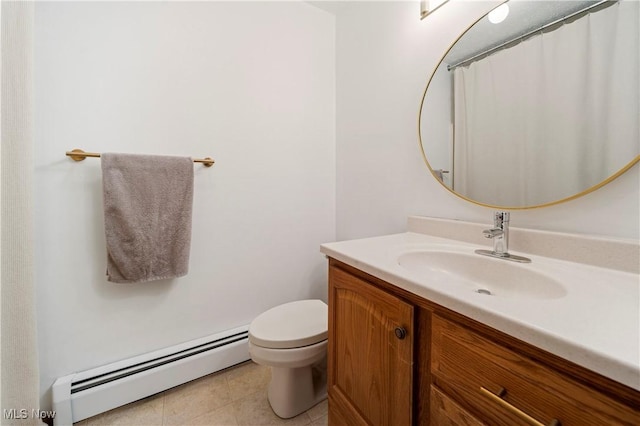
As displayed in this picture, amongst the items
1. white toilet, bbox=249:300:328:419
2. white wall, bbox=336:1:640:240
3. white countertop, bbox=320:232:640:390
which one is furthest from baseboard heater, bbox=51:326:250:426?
white countertop, bbox=320:232:640:390

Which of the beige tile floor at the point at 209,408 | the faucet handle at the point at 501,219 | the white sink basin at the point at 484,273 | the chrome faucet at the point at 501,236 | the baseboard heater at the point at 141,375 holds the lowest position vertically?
the beige tile floor at the point at 209,408

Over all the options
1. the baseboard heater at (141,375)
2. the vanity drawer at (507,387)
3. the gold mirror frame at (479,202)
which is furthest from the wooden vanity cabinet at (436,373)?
the baseboard heater at (141,375)

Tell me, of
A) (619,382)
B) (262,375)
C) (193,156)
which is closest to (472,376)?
(619,382)

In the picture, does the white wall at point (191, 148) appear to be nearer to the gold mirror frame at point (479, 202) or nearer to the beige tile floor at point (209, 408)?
the beige tile floor at point (209, 408)

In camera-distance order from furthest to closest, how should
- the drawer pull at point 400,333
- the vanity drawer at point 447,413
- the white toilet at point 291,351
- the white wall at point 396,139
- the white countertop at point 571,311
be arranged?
the white toilet at point 291,351 < the white wall at point 396,139 < the drawer pull at point 400,333 < the vanity drawer at point 447,413 < the white countertop at point 571,311

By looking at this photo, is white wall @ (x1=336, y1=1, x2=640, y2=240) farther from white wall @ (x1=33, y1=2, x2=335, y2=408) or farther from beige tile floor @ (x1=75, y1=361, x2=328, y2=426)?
beige tile floor @ (x1=75, y1=361, x2=328, y2=426)

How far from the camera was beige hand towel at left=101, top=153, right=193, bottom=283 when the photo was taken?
108 centimetres

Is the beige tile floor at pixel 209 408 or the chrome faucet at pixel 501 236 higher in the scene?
the chrome faucet at pixel 501 236

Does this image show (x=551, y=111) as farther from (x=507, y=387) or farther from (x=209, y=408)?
(x=209, y=408)

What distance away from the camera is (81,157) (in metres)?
1.04

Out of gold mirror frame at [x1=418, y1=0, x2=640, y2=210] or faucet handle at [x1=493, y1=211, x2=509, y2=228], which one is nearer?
gold mirror frame at [x1=418, y1=0, x2=640, y2=210]

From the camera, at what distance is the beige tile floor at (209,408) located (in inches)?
42.7

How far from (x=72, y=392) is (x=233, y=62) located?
5.70 feet

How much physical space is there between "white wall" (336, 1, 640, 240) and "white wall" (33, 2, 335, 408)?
18cm
